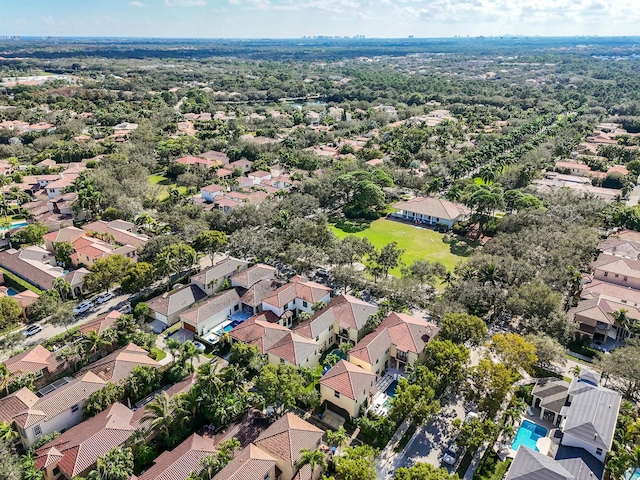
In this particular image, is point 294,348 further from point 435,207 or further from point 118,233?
point 435,207

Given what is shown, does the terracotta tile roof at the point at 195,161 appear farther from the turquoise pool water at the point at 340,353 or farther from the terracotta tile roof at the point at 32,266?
the turquoise pool water at the point at 340,353

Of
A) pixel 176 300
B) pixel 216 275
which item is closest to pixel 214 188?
pixel 216 275

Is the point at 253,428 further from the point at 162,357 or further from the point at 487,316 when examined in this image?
the point at 487,316

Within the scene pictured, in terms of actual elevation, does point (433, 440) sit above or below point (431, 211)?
below

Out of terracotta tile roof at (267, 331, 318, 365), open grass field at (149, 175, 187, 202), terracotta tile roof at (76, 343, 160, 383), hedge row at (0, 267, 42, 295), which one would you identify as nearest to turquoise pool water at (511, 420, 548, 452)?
terracotta tile roof at (267, 331, 318, 365)

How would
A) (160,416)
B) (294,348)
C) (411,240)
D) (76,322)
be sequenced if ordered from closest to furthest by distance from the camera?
(160,416) < (294,348) < (76,322) < (411,240)

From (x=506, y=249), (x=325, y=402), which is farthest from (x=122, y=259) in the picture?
(x=506, y=249)
